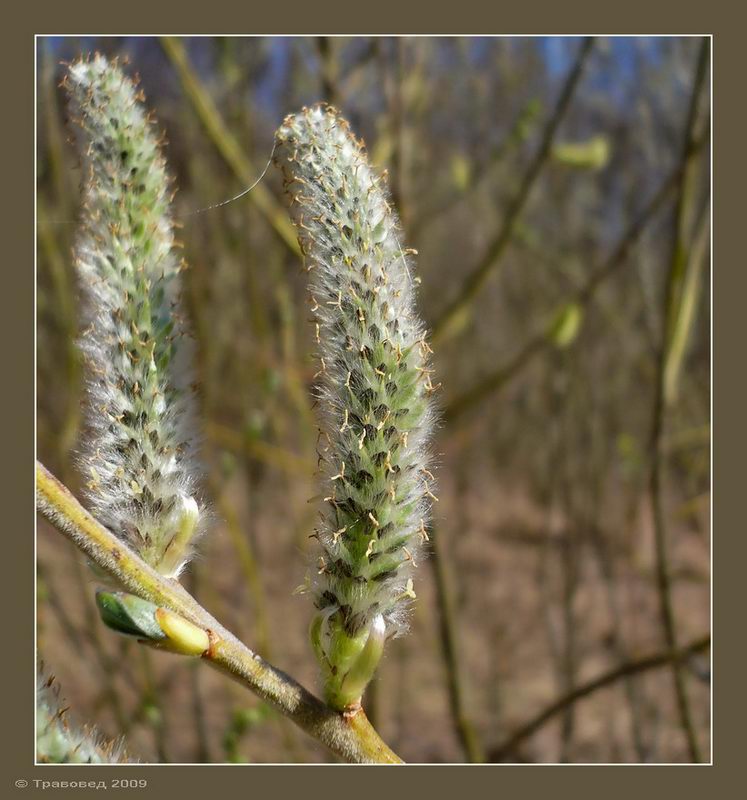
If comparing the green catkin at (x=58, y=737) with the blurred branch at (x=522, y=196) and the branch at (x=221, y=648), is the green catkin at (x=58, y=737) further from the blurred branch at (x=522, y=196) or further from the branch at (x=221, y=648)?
the blurred branch at (x=522, y=196)

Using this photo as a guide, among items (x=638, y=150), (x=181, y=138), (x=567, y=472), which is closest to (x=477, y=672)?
(x=567, y=472)

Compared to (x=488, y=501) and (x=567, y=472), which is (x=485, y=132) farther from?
(x=488, y=501)

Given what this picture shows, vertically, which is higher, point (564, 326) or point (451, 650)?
point (564, 326)

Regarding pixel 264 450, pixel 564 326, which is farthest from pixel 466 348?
pixel 564 326

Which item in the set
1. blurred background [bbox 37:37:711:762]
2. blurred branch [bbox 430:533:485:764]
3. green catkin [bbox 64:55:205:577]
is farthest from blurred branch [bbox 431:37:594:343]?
green catkin [bbox 64:55:205:577]

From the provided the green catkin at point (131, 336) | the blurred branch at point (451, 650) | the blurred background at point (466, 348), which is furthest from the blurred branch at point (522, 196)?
the green catkin at point (131, 336)

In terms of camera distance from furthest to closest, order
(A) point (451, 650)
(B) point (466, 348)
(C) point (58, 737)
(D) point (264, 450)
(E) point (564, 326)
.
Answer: (B) point (466, 348), (D) point (264, 450), (A) point (451, 650), (E) point (564, 326), (C) point (58, 737)

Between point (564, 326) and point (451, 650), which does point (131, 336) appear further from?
point (451, 650)
